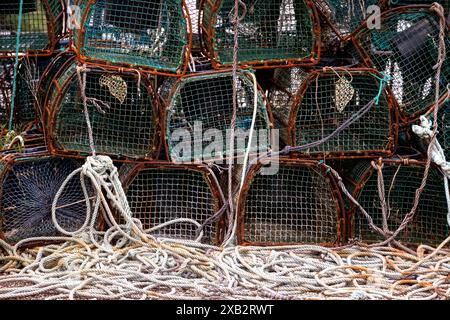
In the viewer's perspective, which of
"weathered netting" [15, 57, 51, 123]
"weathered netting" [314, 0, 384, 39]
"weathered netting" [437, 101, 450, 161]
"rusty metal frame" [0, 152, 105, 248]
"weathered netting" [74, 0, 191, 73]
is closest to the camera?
"rusty metal frame" [0, 152, 105, 248]

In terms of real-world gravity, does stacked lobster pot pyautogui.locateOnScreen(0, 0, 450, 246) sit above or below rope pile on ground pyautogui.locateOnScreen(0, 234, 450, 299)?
above

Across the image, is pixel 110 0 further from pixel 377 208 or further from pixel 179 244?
pixel 377 208

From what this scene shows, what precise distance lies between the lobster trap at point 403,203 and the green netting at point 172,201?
0.85 metres

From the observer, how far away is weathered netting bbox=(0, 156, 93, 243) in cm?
382

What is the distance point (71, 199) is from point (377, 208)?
1.81 metres

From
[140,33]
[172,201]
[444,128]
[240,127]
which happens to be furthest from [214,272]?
[444,128]

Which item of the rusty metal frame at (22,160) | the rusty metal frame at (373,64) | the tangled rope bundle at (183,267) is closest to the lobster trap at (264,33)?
the rusty metal frame at (373,64)

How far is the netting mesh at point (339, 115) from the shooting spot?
397 centimetres

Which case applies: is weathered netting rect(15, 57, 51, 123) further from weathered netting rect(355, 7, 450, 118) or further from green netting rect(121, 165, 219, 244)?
weathered netting rect(355, 7, 450, 118)

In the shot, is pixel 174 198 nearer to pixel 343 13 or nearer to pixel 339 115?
pixel 339 115

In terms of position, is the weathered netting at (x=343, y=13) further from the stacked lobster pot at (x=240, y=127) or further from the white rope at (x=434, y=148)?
the white rope at (x=434, y=148)

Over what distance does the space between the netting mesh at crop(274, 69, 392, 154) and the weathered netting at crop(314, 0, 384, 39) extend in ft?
1.23

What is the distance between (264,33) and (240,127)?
62 cm

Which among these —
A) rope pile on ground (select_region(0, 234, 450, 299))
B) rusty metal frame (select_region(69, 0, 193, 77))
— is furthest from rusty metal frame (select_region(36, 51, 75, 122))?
rope pile on ground (select_region(0, 234, 450, 299))
